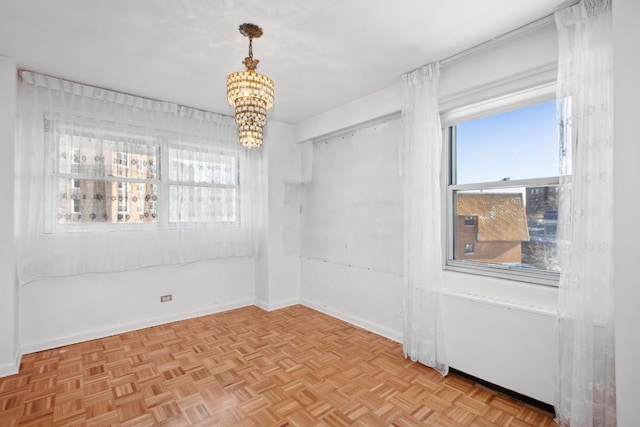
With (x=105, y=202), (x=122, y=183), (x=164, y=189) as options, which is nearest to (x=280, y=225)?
(x=164, y=189)

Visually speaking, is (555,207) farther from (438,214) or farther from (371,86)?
(371,86)

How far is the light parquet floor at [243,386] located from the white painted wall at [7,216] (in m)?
0.27

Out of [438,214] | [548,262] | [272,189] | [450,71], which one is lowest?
[548,262]

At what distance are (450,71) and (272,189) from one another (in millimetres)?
2670

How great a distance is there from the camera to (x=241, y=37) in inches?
89.7

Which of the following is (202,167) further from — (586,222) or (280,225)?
(586,222)

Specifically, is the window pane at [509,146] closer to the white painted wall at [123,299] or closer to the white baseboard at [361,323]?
the white baseboard at [361,323]

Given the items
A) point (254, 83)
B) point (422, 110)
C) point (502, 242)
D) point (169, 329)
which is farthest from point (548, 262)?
point (169, 329)

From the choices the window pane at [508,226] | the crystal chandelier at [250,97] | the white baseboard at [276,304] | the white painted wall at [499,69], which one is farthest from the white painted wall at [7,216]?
the window pane at [508,226]

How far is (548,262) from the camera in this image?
228 centimetres

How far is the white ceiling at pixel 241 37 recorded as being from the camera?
1.96m

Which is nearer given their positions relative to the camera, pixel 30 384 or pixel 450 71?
pixel 30 384

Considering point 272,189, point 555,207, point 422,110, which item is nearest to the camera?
point 555,207

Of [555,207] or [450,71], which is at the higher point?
[450,71]
